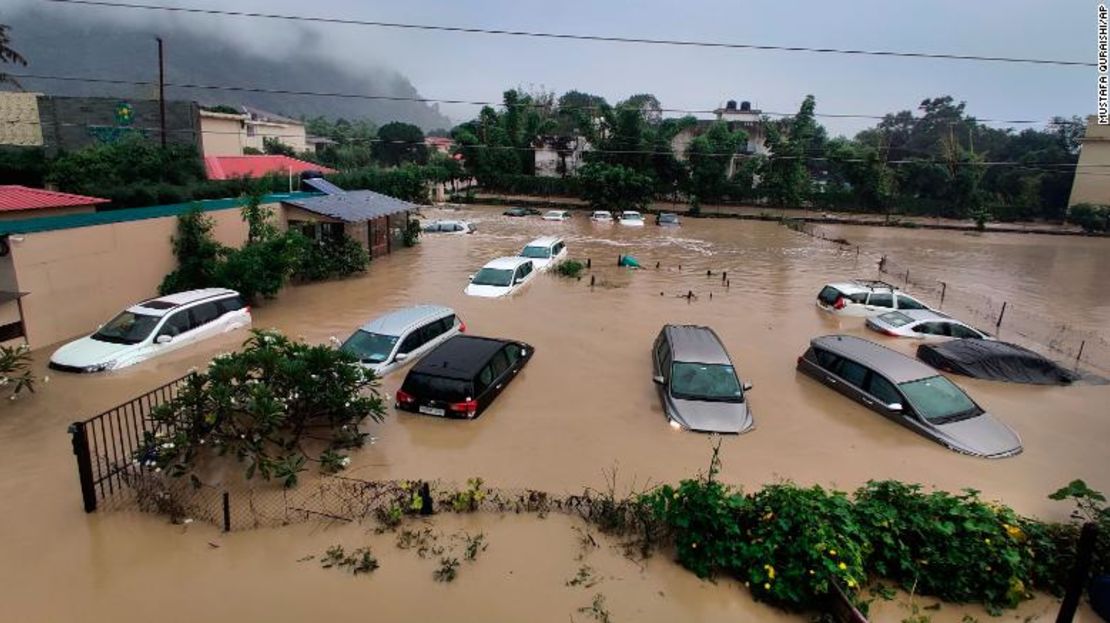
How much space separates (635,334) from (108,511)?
12.1m

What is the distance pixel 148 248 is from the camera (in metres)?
16.6

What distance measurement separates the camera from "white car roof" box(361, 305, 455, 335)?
12797 mm

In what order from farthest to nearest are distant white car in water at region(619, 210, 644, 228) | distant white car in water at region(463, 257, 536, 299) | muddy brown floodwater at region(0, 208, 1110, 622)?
distant white car in water at region(619, 210, 644, 228) → distant white car in water at region(463, 257, 536, 299) → muddy brown floodwater at region(0, 208, 1110, 622)

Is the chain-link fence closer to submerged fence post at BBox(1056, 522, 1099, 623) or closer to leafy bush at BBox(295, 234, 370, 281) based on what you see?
submerged fence post at BBox(1056, 522, 1099, 623)

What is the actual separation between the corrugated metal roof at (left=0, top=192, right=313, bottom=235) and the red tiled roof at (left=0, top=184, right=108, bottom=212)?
0.93m

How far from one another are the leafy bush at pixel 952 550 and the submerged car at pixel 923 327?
1106 cm

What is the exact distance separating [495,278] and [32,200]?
12.3 m

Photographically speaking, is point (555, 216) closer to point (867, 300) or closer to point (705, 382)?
point (867, 300)

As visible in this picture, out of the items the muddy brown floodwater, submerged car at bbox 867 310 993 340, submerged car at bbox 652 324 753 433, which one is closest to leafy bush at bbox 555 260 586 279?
the muddy brown floodwater

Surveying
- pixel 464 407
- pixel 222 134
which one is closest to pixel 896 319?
pixel 464 407

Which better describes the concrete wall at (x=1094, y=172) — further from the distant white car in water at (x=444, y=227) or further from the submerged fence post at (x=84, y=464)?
the submerged fence post at (x=84, y=464)

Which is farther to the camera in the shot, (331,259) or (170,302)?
(331,259)

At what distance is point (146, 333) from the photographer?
42.2 ft

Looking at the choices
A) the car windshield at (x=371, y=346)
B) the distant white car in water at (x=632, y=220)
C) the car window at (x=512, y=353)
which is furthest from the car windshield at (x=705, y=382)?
the distant white car in water at (x=632, y=220)
